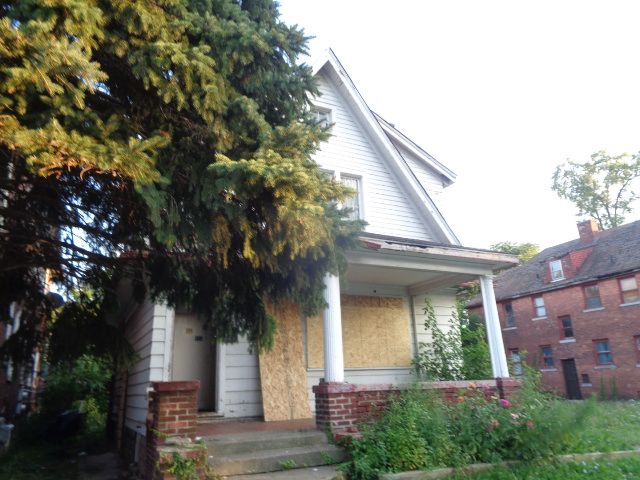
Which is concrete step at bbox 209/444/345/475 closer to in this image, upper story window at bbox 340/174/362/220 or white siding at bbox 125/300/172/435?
white siding at bbox 125/300/172/435

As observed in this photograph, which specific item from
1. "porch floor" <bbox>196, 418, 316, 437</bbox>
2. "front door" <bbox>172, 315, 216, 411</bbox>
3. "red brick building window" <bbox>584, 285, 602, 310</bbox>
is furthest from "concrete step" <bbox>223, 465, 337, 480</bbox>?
"red brick building window" <bbox>584, 285, 602, 310</bbox>

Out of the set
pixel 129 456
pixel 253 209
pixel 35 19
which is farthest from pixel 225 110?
pixel 129 456

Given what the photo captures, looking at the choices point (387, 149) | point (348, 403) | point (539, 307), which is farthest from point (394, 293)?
point (539, 307)

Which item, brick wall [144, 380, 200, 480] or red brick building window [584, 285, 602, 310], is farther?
red brick building window [584, 285, 602, 310]

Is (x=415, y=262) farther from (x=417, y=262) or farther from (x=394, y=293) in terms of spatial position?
(x=394, y=293)

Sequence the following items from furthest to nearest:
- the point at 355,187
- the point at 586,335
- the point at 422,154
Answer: the point at 586,335
the point at 422,154
the point at 355,187

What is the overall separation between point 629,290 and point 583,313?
2.62m

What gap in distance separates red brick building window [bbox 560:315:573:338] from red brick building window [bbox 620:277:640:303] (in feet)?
10.7

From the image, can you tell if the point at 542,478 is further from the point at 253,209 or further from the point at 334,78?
the point at 334,78

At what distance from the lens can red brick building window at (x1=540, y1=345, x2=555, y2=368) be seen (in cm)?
2703

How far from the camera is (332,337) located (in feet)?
23.1

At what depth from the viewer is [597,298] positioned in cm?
2516

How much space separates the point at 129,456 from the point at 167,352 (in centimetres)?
246

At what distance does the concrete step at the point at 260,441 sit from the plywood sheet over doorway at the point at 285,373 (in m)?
2.01
